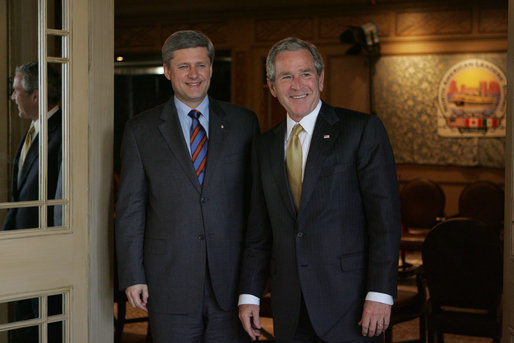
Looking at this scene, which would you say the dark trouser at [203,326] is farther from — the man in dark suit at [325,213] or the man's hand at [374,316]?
the man's hand at [374,316]

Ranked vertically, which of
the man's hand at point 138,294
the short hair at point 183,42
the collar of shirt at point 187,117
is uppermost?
the short hair at point 183,42

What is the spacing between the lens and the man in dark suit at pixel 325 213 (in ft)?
6.38

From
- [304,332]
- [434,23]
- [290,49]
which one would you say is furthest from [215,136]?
[434,23]

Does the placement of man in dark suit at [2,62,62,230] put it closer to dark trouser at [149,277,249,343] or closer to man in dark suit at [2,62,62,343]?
man in dark suit at [2,62,62,343]

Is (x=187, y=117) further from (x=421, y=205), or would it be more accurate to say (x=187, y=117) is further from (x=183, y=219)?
(x=421, y=205)

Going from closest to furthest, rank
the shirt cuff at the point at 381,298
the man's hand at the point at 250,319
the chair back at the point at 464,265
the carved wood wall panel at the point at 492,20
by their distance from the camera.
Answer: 1. the shirt cuff at the point at 381,298
2. the man's hand at the point at 250,319
3. the chair back at the point at 464,265
4. the carved wood wall panel at the point at 492,20

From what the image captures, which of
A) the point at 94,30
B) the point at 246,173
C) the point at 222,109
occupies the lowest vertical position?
the point at 246,173

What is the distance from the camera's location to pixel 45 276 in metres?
2.23

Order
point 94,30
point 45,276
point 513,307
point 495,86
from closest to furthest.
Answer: point 513,307, point 45,276, point 94,30, point 495,86

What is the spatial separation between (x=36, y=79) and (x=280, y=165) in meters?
0.97

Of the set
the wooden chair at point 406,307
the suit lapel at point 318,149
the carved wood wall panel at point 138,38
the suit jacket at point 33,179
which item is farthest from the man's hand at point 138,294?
the carved wood wall panel at point 138,38

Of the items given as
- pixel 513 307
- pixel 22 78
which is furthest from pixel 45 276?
pixel 513 307

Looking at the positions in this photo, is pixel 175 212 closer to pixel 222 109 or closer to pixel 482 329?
pixel 222 109

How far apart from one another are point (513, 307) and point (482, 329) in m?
1.10
